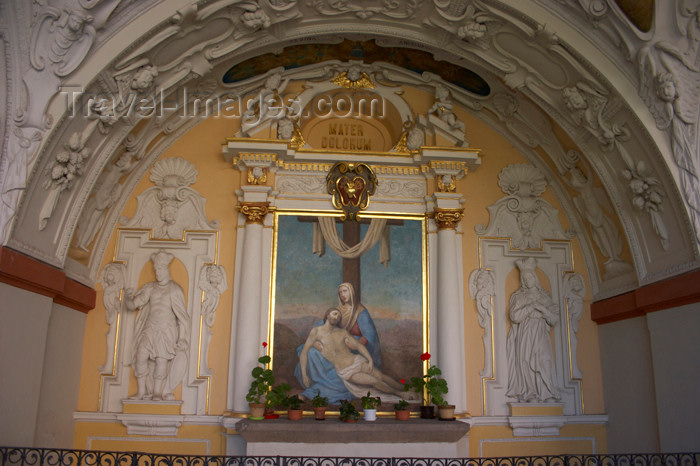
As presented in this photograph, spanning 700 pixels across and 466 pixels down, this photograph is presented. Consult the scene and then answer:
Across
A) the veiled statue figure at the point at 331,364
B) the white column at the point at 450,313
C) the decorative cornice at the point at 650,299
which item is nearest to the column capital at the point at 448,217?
the white column at the point at 450,313

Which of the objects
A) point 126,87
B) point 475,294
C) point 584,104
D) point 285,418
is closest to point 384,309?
point 475,294

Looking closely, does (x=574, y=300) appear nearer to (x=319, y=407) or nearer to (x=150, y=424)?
(x=319, y=407)

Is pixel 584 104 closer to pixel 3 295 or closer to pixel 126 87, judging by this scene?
pixel 126 87

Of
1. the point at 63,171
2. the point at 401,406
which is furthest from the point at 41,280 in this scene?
the point at 401,406

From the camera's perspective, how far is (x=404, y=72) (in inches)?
389

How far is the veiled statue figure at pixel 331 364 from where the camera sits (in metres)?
8.86

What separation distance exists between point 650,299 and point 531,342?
1.84 meters

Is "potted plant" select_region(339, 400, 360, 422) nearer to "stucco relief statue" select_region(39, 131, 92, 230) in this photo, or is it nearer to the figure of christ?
the figure of christ

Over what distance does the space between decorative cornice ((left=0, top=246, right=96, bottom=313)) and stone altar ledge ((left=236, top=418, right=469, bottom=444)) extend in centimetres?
264

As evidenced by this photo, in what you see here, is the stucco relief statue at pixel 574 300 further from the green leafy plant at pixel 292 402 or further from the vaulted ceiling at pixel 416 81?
the green leafy plant at pixel 292 402

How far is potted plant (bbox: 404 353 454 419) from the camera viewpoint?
27.8 ft

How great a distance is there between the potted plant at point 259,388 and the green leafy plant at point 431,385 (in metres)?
1.83

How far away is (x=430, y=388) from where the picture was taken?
8.52 m

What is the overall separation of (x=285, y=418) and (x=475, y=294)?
321cm
